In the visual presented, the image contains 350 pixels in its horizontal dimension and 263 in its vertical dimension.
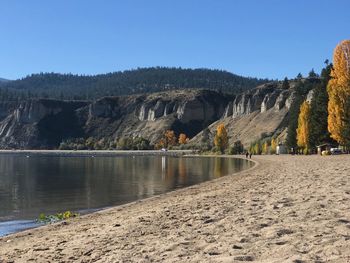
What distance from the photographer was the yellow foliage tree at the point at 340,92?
67.0m

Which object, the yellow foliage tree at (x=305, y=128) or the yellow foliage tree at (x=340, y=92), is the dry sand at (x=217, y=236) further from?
the yellow foliage tree at (x=305, y=128)

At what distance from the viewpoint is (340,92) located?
220 ft

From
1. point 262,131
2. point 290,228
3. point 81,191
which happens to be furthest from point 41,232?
point 262,131

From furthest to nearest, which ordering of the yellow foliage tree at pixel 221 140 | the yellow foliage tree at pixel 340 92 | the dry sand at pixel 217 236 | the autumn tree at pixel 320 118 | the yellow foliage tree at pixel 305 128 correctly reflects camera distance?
the yellow foliage tree at pixel 221 140
the yellow foliage tree at pixel 305 128
the autumn tree at pixel 320 118
the yellow foliage tree at pixel 340 92
the dry sand at pixel 217 236

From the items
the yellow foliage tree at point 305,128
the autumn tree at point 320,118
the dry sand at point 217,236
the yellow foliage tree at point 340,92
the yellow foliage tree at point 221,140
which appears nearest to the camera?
the dry sand at point 217,236

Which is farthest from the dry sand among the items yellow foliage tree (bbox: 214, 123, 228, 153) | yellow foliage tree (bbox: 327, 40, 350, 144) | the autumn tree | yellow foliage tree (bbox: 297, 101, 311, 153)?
yellow foliage tree (bbox: 214, 123, 228, 153)

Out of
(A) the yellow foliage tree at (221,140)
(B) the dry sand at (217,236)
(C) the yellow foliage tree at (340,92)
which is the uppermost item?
(C) the yellow foliage tree at (340,92)

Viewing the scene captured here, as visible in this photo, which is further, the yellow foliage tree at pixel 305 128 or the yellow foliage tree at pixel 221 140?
the yellow foliage tree at pixel 221 140

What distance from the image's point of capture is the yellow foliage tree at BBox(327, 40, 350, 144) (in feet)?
220

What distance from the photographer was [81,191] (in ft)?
122

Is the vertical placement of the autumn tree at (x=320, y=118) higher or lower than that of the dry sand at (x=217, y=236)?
higher

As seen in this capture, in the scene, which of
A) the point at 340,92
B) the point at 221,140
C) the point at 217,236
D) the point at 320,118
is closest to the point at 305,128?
the point at 320,118

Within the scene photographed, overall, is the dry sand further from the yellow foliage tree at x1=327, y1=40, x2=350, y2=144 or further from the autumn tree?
the autumn tree

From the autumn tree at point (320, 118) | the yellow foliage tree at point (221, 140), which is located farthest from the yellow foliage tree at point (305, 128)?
the yellow foliage tree at point (221, 140)
